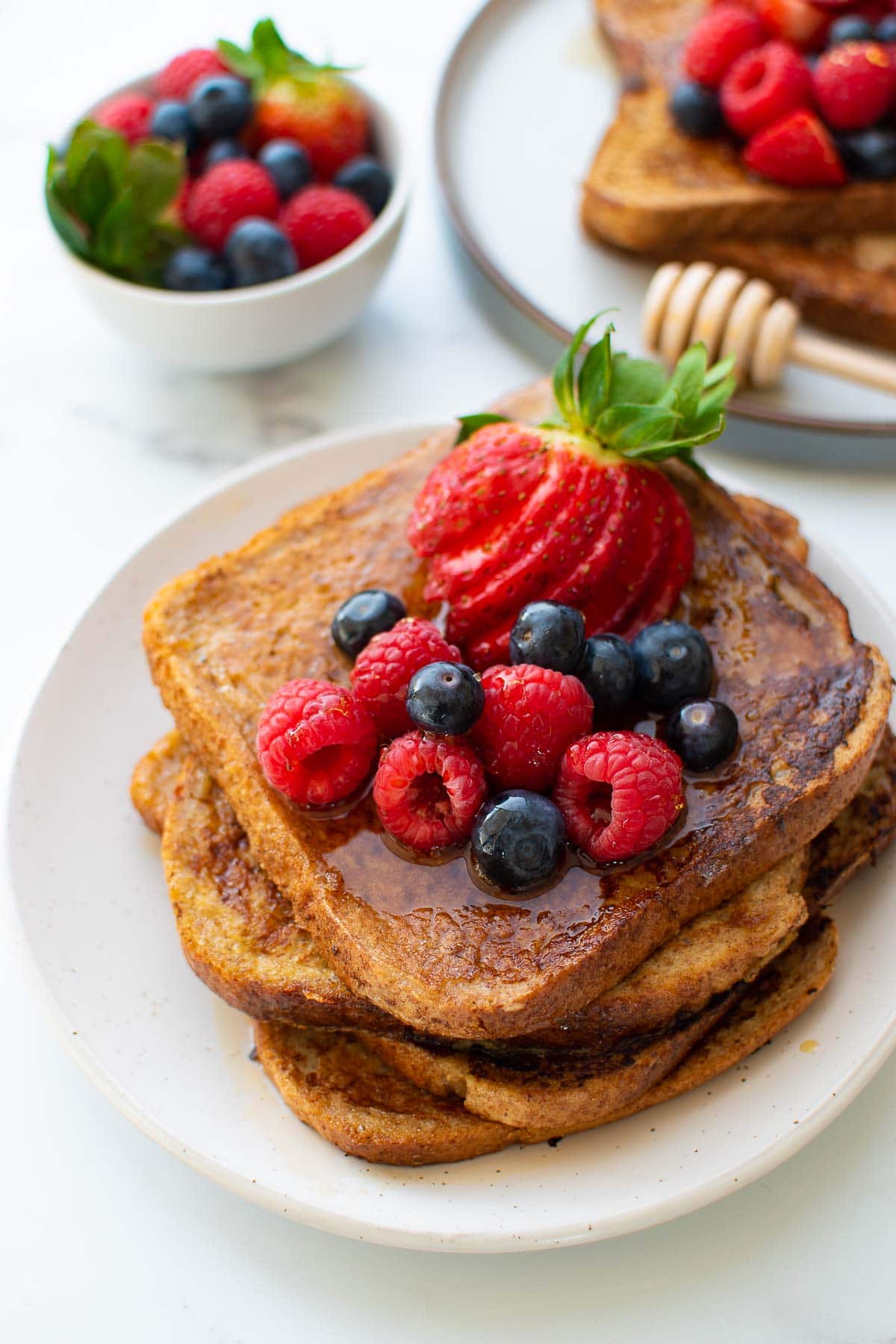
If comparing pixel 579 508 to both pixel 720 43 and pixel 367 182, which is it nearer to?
pixel 367 182

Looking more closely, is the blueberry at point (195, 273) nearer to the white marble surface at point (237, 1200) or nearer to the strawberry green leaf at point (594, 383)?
the white marble surface at point (237, 1200)

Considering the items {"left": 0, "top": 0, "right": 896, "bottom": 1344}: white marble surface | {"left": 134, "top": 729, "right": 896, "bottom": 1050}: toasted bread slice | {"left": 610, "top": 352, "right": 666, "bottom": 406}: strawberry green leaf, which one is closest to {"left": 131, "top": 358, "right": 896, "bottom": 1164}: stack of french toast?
{"left": 134, "top": 729, "right": 896, "bottom": 1050}: toasted bread slice

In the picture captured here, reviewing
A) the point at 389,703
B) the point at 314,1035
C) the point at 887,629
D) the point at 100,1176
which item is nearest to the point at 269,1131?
the point at 314,1035

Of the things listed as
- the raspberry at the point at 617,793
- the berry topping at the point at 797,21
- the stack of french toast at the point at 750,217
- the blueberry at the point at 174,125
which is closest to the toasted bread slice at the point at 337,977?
the raspberry at the point at 617,793

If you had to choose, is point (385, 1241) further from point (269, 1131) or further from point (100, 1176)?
point (100, 1176)

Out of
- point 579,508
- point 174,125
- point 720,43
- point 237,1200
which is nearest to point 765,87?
point 720,43

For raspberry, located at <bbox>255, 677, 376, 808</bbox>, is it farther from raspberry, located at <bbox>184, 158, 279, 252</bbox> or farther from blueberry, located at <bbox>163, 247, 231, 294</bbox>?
raspberry, located at <bbox>184, 158, 279, 252</bbox>
